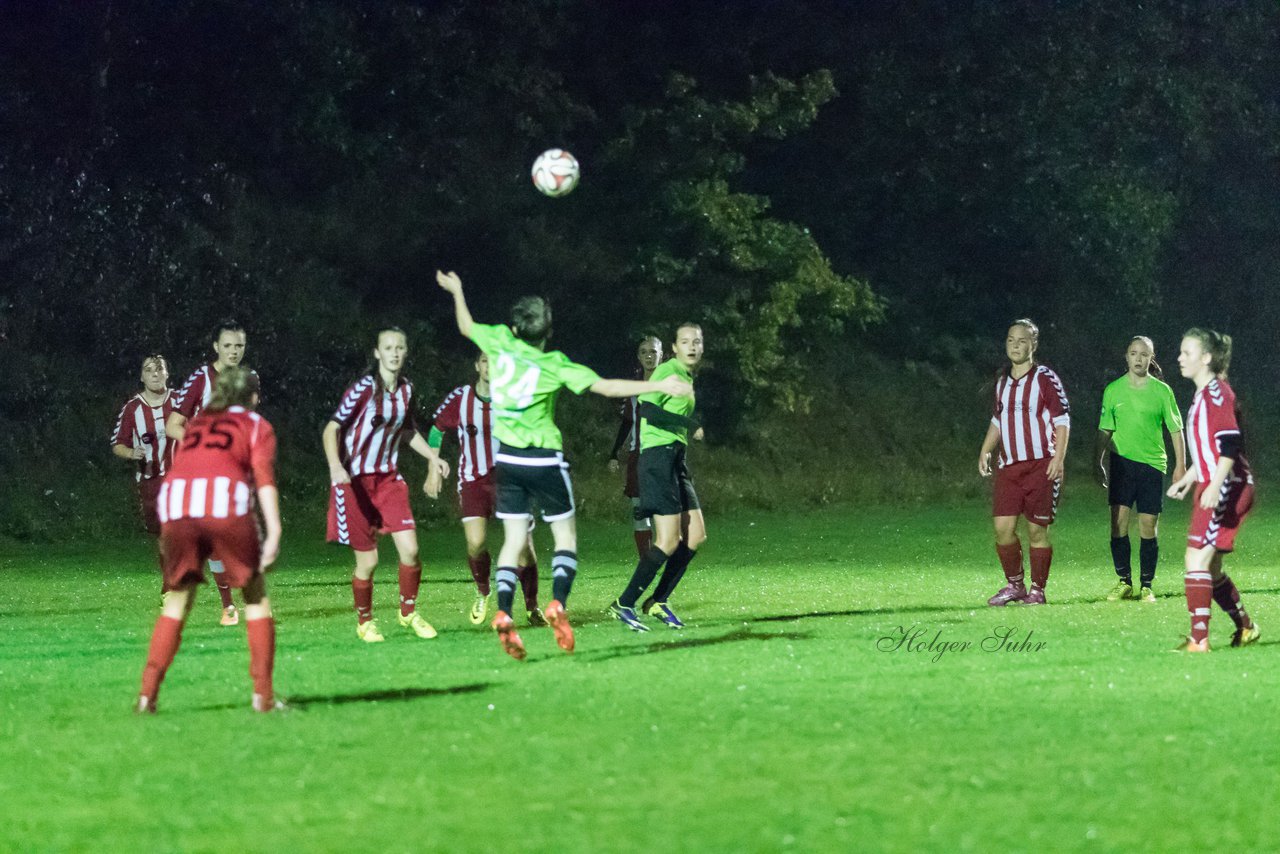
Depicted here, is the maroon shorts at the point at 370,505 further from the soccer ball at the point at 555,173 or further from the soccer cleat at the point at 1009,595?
the soccer cleat at the point at 1009,595

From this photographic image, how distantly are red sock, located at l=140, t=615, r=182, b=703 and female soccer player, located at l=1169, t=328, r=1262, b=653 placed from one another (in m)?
5.18

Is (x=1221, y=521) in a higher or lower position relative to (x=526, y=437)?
lower

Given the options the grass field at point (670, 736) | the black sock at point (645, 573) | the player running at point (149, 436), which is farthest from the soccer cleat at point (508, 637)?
the player running at point (149, 436)

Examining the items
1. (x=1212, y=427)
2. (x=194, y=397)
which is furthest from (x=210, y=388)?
(x=1212, y=427)

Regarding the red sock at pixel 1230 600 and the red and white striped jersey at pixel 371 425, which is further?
the red and white striped jersey at pixel 371 425

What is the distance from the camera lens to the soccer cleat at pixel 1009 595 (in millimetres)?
13164

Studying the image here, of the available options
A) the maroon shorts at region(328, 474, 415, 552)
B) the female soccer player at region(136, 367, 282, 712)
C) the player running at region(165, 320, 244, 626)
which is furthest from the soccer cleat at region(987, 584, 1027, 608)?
the female soccer player at region(136, 367, 282, 712)

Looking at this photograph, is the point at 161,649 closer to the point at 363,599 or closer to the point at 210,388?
the point at 363,599

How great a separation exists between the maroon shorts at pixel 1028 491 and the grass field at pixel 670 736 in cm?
73

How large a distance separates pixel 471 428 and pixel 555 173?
1.91 meters

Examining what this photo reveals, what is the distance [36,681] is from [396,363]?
2841 mm

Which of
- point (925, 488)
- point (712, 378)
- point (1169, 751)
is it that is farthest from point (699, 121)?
point (1169, 751)

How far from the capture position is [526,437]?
32.8ft

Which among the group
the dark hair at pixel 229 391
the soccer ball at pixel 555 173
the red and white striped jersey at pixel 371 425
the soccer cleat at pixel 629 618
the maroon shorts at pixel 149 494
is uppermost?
the soccer ball at pixel 555 173
